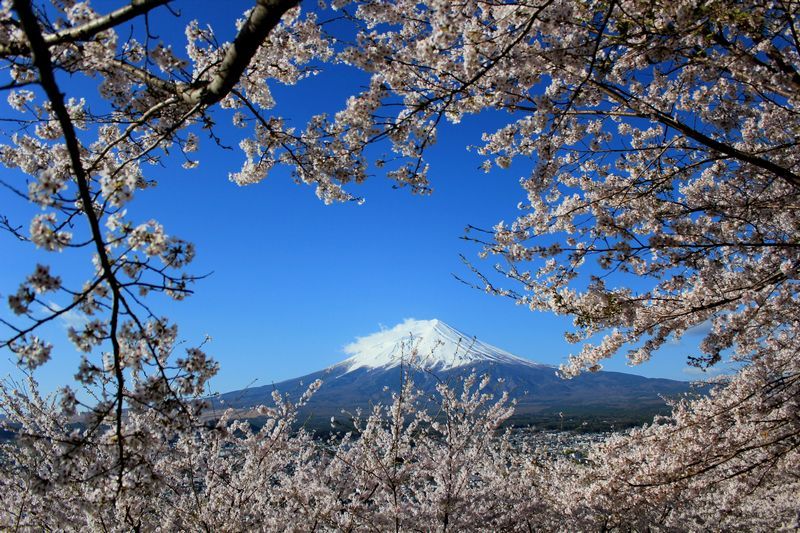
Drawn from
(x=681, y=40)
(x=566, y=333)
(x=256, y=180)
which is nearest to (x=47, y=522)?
(x=256, y=180)

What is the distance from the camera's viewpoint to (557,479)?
10.9m

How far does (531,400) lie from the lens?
145 m

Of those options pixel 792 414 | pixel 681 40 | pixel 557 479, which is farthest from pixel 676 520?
pixel 681 40

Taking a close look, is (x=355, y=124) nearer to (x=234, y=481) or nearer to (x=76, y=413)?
(x=76, y=413)

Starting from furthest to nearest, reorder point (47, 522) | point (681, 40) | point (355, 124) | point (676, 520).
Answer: point (676, 520)
point (47, 522)
point (355, 124)
point (681, 40)

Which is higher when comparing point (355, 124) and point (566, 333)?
point (355, 124)

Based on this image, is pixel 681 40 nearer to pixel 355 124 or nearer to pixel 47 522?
pixel 355 124

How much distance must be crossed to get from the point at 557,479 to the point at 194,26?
37.5ft

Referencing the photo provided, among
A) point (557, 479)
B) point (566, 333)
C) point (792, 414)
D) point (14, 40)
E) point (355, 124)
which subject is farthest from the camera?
point (557, 479)

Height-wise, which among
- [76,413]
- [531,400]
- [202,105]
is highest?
[202,105]

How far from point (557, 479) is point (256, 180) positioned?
1000cm

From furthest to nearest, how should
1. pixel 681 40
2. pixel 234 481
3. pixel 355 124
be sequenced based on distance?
pixel 234 481 < pixel 355 124 < pixel 681 40

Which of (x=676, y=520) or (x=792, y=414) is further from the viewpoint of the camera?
(x=676, y=520)

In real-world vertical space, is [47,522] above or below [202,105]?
below
